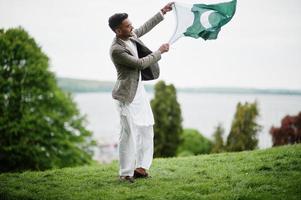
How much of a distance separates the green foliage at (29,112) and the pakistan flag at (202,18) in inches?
840

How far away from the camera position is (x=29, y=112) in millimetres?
29844

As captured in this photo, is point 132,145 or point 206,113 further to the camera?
point 206,113

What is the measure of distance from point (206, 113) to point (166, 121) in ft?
228

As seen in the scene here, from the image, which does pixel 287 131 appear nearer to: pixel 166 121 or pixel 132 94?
pixel 166 121

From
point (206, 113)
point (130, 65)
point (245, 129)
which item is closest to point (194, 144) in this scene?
point (245, 129)

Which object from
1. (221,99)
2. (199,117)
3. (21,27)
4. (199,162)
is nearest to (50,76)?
(21,27)

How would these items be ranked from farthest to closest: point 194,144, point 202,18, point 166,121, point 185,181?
point 194,144 → point 166,121 → point 202,18 → point 185,181

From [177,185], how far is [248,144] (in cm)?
3090

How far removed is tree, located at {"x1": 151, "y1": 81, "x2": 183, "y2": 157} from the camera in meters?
41.1

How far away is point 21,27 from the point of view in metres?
30.9

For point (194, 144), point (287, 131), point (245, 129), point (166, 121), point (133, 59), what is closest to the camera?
point (133, 59)

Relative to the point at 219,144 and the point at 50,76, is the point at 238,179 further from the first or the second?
the point at 219,144

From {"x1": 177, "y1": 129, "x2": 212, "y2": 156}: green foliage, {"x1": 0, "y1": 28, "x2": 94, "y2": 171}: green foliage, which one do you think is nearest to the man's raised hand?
{"x1": 0, "y1": 28, "x2": 94, "y2": 171}: green foliage

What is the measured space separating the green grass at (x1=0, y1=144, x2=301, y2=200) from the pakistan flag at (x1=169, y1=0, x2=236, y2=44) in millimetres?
3014
